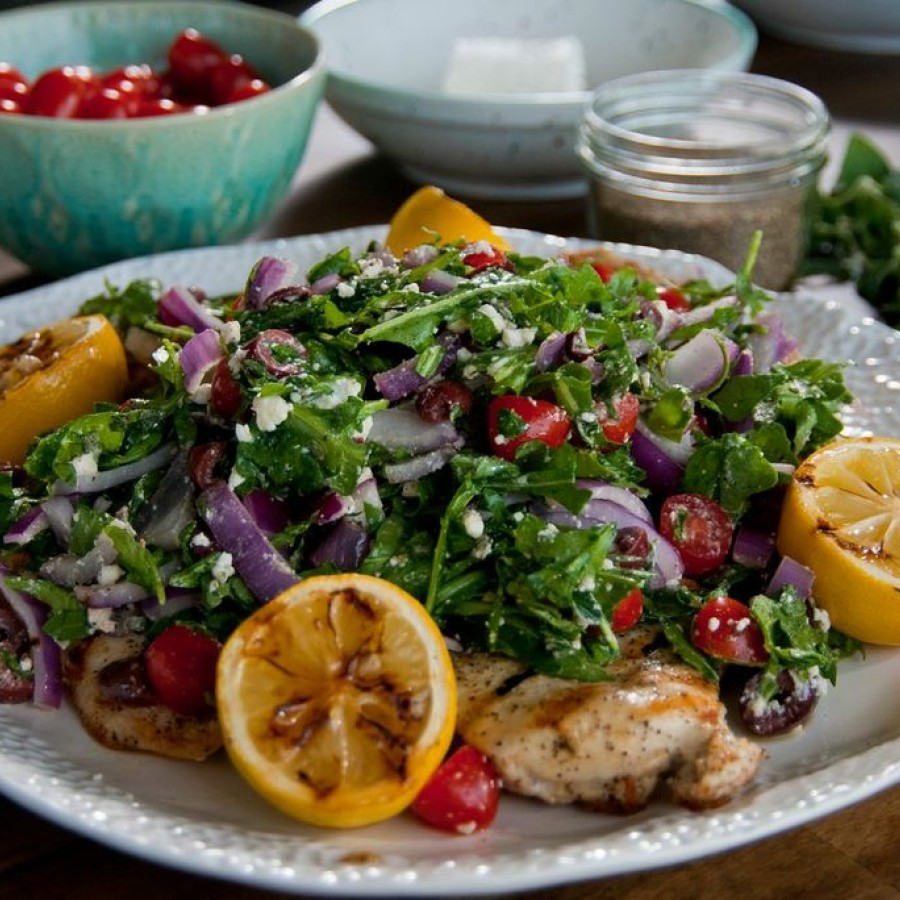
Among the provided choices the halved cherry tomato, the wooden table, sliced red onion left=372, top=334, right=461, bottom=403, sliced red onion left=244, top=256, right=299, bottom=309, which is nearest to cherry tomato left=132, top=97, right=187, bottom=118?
sliced red onion left=244, top=256, right=299, bottom=309

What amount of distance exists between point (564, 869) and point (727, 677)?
2.23 feet

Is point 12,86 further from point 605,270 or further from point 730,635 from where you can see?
point 730,635

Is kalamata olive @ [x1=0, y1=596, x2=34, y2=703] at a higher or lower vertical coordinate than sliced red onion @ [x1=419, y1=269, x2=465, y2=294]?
lower

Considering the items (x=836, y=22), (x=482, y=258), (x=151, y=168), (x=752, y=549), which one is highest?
(x=482, y=258)

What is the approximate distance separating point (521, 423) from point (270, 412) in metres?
0.46

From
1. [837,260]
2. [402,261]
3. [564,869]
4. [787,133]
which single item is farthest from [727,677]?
[787,133]

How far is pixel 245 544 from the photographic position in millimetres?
2432

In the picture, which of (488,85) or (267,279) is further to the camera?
(488,85)

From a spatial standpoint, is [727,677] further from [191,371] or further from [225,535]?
[191,371]

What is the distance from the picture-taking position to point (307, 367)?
258cm

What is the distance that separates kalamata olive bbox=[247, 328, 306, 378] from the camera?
8.27 feet

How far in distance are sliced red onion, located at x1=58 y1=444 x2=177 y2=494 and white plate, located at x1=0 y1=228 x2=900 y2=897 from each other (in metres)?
0.43

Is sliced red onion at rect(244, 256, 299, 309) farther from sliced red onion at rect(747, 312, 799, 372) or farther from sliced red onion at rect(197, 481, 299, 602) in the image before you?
sliced red onion at rect(747, 312, 799, 372)

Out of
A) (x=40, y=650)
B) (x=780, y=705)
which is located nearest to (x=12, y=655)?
(x=40, y=650)
